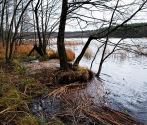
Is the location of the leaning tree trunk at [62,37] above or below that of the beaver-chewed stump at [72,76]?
above

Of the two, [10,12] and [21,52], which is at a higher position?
[10,12]

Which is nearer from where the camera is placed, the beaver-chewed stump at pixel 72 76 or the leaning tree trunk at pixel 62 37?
the beaver-chewed stump at pixel 72 76

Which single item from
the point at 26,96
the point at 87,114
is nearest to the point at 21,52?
the point at 26,96

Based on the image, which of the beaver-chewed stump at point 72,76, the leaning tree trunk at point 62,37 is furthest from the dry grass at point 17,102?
the leaning tree trunk at point 62,37

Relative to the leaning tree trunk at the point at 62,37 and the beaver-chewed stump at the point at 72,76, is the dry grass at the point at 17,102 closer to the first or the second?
the beaver-chewed stump at the point at 72,76

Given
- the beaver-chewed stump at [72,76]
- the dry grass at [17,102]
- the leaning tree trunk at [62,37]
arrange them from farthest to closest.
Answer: the leaning tree trunk at [62,37], the beaver-chewed stump at [72,76], the dry grass at [17,102]

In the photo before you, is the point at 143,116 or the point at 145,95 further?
the point at 145,95

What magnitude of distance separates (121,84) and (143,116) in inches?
136

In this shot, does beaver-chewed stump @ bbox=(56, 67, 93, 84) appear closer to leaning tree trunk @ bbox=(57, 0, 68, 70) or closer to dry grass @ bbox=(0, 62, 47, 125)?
leaning tree trunk @ bbox=(57, 0, 68, 70)

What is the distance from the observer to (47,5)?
1503 cm

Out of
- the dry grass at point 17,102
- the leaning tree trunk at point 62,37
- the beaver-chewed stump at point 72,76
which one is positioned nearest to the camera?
the dry grass at point 17,102

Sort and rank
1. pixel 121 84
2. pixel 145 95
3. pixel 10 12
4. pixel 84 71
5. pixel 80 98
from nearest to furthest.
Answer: pixel 80 98, pixel 145 95, pixel 84 71, pixel 121 84, pixel 10 12

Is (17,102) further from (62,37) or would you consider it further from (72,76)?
(62,37)

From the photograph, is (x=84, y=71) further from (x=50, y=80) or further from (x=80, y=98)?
(x=80, y=98)
